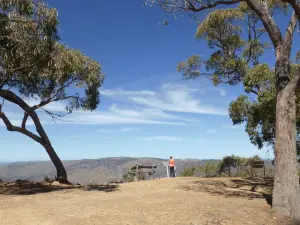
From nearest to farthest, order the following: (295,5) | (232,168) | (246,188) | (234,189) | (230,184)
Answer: (295,5) < (234,189) < (246,188) < (230,184) < (232,168)

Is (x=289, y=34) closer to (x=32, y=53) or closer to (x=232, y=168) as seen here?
(x=32, y=53)

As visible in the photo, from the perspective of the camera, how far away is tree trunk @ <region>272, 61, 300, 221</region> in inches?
385

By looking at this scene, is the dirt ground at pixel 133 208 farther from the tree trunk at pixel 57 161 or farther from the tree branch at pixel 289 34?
the tree branch at pixel 289 34

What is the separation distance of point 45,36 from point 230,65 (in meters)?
12.5

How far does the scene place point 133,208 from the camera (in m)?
9.83

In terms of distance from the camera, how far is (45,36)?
13.4m

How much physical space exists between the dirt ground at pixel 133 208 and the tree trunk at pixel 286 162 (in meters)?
0.50

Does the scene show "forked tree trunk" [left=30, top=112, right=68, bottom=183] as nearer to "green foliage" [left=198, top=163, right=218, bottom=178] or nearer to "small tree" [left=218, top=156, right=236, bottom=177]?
"green foliage" [left=198, top=163, right=218, bottom=178]

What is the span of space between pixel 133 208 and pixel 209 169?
17.2 m

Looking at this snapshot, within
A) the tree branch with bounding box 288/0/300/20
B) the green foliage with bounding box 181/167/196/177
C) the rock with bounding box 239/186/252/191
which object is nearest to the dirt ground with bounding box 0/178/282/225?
the rock with bounding box 239/186/252/191

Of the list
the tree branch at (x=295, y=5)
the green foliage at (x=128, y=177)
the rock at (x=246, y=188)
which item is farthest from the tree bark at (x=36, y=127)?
the tree branch at (x=295, y=5)

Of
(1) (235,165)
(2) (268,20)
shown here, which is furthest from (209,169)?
(2) (268,20)

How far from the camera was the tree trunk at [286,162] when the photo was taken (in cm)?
977

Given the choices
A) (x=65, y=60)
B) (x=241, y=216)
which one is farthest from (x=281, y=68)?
(x=65, y=60)
